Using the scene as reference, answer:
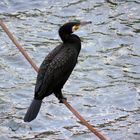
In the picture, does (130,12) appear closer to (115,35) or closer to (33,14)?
(115,35)

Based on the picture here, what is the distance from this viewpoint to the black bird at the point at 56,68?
6586 mm

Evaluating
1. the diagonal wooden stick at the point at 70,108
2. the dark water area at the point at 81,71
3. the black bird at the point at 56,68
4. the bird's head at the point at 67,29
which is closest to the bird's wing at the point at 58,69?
the black bird at the point at 56,68

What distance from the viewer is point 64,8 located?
1274 centimetres

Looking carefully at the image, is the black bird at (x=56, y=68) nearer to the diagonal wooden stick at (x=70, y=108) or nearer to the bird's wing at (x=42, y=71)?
the bird's wing at (x=42, y=71)

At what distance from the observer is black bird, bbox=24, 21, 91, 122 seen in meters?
6.59

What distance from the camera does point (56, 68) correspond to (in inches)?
264

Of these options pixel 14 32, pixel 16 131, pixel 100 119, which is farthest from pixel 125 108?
pixel 14 32

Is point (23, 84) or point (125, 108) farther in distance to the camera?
point (23, 84)

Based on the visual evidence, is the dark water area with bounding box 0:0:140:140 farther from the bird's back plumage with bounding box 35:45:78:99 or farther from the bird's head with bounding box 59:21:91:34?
the bird's head with bounding box 59:21:91:34

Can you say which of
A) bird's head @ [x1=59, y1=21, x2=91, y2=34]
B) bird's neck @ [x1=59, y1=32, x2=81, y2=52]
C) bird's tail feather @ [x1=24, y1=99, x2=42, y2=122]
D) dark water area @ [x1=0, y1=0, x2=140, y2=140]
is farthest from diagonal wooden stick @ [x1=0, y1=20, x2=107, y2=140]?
dark water area @ [x1=0, y1=0, x2=140, y2=140]

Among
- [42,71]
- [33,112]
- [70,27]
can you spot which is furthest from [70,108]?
[70,27]

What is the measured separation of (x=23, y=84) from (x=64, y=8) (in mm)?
2975

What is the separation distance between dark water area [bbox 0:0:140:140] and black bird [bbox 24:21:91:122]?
208cm

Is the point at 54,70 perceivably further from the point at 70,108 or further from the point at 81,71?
the point at 81,71
